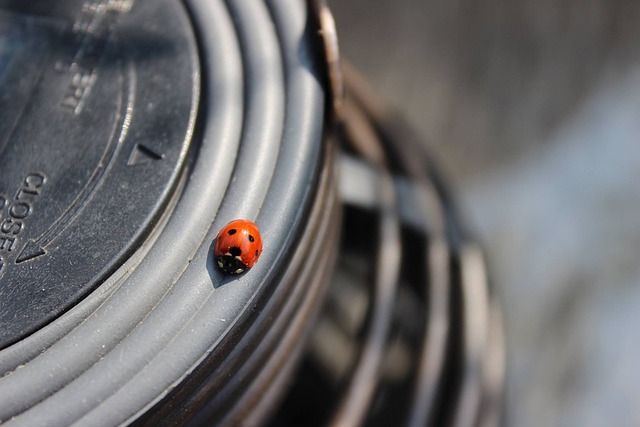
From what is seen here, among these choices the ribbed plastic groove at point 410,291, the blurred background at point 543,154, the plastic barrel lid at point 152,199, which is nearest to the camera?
the plastic barrel lid at point 152,199

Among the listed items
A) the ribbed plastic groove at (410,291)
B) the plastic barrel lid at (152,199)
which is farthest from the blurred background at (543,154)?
the plastic barrel lid at (152,199)

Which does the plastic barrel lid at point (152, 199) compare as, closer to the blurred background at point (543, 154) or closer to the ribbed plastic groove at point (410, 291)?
the ribbed plastic groove at point (410, 291)

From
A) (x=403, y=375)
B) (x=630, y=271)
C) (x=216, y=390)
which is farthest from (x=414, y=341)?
(x=216, y=390)

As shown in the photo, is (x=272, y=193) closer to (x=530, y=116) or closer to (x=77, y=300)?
(x=77, y=300)

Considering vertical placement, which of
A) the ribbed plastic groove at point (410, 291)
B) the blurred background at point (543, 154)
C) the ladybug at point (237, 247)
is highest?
the blurred background at point (543, 154)

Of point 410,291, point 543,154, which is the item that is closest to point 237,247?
point 410,291

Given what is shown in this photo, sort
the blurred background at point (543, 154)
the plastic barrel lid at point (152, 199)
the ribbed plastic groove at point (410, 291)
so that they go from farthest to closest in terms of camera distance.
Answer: the blurred background at point (543, 154), the ribbed plastic groove at point (410, 291), the plastic barrel lid at point (152, 199)
